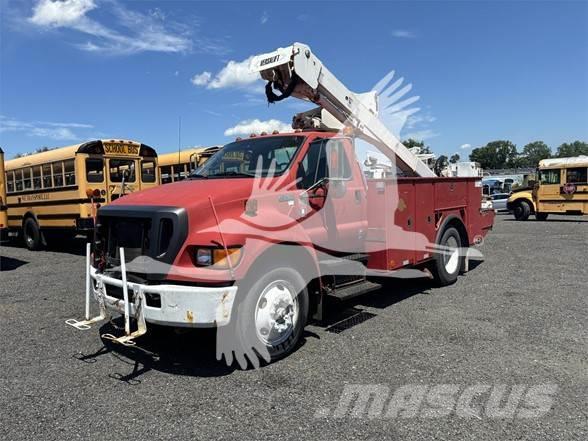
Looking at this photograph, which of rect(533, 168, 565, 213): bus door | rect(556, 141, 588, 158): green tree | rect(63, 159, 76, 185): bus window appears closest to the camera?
rect(63, 159, 76, 185): bus window

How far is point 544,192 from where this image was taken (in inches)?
793

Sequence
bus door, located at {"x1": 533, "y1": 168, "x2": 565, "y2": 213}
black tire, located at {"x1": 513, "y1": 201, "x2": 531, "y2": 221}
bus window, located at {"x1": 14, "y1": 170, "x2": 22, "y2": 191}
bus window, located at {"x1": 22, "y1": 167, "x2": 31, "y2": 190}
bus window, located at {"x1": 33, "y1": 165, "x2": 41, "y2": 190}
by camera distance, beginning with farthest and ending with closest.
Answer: black tire, located at {"x1": 513, "y1": 201, "x2": 531, "y2": 221}, bus door, located at {"x1": 533, "y1": 168, "x2": 565, "y2": 213}, bus window, located at {"x1": 14, "y1": 170, "x2": 22, "y2": 191}, bus window, located at {"x1": 22, "y1": 167, "x2": 31, "y2": 190}, bus window, located at {"x1": 33, "y1": 165, "x2": 41, "y2": 190}

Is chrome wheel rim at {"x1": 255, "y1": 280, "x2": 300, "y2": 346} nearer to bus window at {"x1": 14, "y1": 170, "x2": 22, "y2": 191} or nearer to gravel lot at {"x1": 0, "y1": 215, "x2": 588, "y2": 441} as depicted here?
gravel lot at {"x1": 0, "y1": 215, "x2": 588, "y2": 441}

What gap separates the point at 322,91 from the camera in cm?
696

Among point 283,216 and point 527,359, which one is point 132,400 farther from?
point 527,359

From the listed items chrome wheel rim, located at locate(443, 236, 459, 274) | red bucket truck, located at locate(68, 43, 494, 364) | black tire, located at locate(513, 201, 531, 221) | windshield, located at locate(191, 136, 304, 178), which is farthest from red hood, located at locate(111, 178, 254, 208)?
black tire, located at locate(513, 201, 531, 221)

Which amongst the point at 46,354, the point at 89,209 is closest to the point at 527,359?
the point at 46,354

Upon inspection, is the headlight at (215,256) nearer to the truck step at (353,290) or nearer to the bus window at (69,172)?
the truck step at (353,290)

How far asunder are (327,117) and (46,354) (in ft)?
16.0

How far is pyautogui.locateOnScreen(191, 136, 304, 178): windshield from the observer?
17.4 feet

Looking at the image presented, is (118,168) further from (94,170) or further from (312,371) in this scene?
(312,371)

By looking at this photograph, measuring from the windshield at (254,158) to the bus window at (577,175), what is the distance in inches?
695

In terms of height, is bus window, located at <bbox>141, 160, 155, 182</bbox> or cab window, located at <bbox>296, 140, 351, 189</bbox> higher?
bus window, located at <bbox>141, 160, 155, 182</bbox>
